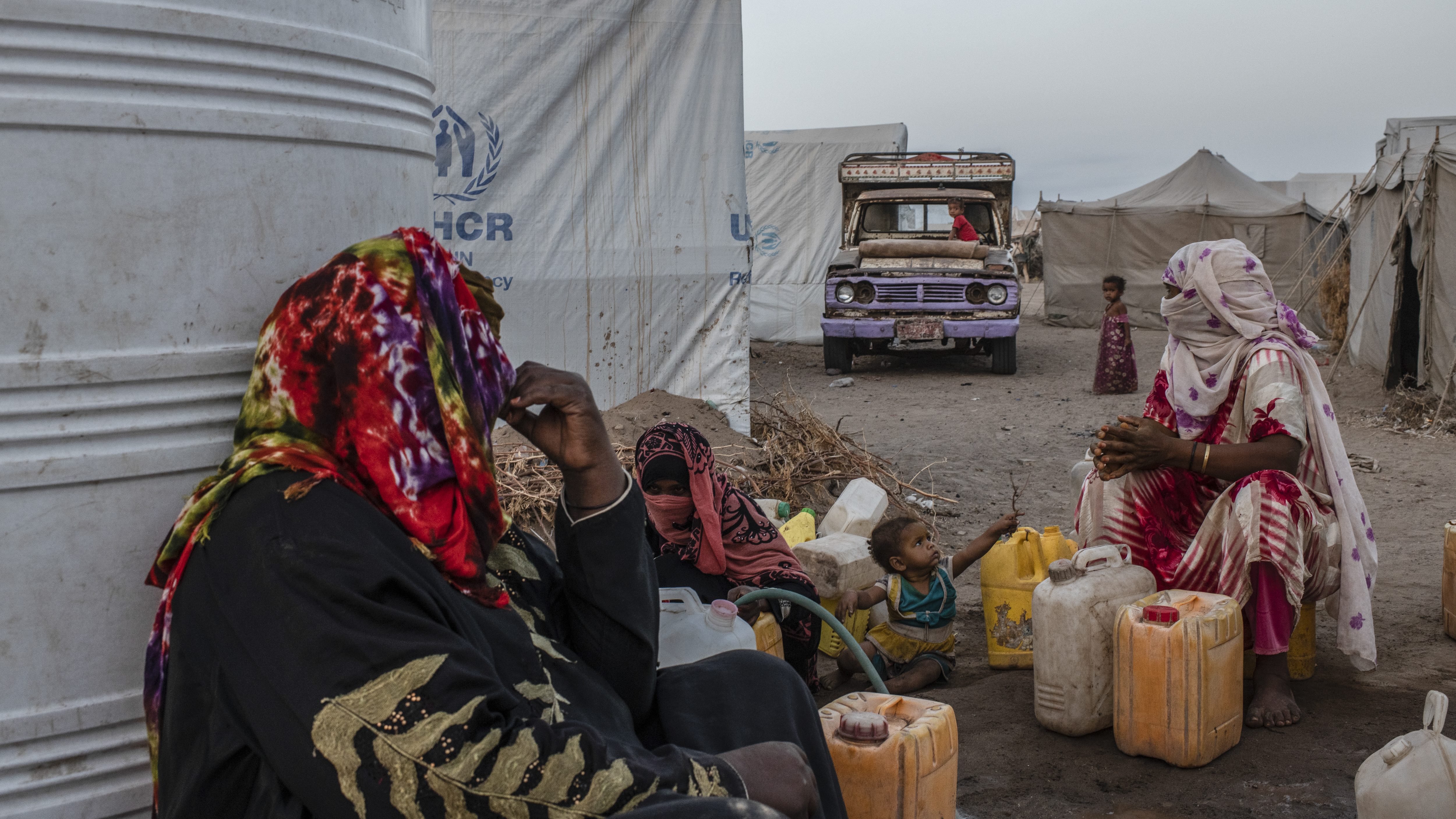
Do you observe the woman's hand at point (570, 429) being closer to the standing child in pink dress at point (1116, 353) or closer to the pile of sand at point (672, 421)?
the pile of sand at point (672, 421)

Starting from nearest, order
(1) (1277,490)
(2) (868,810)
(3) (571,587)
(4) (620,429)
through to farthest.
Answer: (3) (571,587)
(2) (868,810)
(1) (1277,490)
(4) (620,429)

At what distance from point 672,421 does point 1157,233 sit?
13.3 m

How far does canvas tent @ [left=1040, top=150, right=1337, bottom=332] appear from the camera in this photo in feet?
54.0

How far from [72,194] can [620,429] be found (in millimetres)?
4407

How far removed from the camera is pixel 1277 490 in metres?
3.07

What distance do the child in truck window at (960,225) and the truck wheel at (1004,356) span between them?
3.91 feet

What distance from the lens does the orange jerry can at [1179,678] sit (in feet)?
9.24

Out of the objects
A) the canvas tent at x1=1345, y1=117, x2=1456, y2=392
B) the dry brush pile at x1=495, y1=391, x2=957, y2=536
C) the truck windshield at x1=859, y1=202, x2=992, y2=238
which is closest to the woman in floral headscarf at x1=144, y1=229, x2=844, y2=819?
the dry brush pile at x1=495, y1=391, x2=957, y2=536

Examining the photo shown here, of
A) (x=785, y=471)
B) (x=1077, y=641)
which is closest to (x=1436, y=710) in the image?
(x=1077, y=641)

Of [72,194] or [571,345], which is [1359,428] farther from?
[72,194]

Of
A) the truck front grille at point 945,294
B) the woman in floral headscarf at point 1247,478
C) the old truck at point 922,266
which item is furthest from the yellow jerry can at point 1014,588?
the truck front grille at point 945,294

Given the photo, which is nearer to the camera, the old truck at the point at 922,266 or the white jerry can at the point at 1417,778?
the white jerry can at the point at 1417,778

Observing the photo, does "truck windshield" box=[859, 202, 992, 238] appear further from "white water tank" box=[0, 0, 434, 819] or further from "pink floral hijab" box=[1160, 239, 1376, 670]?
"white water tank" box=[0, 0, 434, 819]

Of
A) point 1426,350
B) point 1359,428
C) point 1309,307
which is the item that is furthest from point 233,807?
point 1309,307
